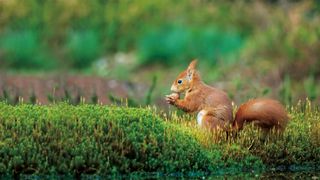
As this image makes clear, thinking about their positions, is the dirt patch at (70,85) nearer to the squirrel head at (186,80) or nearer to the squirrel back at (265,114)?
the squirrel head at (186,80)

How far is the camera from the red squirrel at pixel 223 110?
11805 mm

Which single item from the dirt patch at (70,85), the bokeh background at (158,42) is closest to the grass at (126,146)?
the dirt patch at (70,85)

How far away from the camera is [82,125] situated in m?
11.1

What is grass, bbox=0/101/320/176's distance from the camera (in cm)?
1073

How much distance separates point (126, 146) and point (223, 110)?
1454mm

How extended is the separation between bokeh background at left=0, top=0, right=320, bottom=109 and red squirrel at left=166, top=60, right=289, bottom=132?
677 centimetres

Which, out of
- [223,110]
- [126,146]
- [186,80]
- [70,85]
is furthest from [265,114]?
[70,85]

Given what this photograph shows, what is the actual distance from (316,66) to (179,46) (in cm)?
401

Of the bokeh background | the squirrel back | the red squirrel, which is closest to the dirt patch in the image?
the bokeh background

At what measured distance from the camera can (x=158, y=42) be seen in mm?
23516

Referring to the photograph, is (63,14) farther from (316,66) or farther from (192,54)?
(316,66)

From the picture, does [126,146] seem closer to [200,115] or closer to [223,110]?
[200,115]

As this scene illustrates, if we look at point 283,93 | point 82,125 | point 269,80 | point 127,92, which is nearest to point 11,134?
point 82,125

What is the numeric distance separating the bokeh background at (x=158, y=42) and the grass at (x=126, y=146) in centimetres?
710
